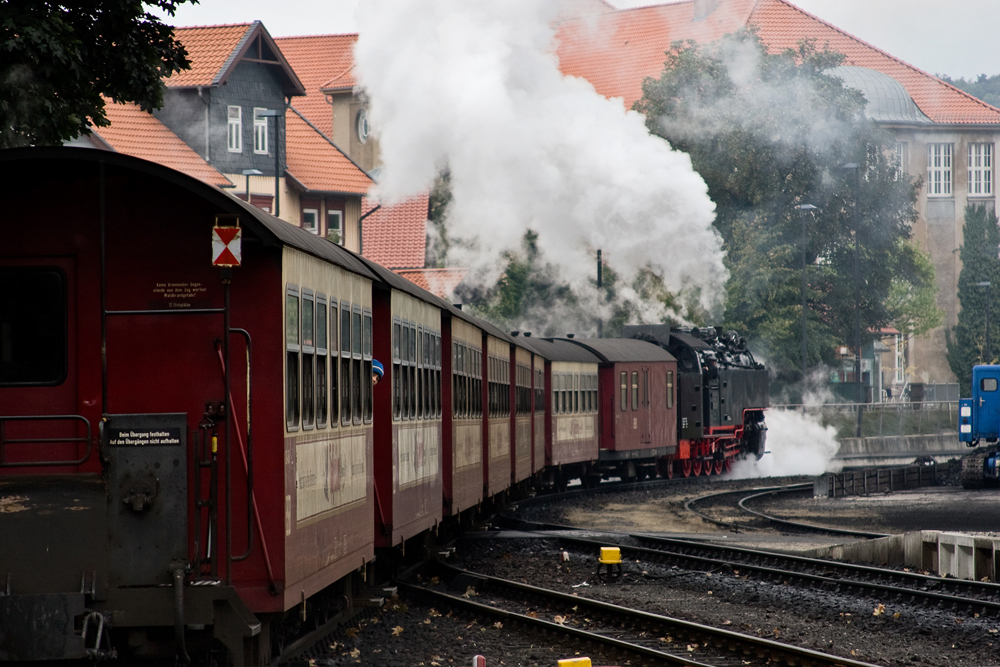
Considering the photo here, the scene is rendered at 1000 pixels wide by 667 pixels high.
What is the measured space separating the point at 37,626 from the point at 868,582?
1104 centimetres

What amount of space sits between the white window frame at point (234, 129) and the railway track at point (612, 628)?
33.0 metres

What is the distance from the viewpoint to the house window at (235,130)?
47250 millimetres

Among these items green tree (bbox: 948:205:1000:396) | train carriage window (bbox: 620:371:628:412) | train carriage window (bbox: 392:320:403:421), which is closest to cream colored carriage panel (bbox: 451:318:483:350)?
train carriage window (bbox: 392:320:403:421)

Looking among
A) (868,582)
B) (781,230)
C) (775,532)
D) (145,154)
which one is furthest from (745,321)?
(868,582)

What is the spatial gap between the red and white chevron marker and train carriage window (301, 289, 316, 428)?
91 centimetres

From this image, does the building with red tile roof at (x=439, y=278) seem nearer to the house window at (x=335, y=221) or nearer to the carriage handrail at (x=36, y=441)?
the house window at (x=335, y=221)

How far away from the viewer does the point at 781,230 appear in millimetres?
59281

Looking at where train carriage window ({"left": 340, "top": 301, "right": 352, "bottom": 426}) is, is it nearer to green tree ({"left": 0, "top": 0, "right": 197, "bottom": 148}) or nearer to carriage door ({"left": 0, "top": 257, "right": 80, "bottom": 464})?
carriage door ({"left": 0, "top": 257, "right": 80, "bottom": 464})

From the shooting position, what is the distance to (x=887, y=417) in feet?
177

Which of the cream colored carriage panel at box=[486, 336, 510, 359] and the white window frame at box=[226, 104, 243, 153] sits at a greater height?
the white window frame at box=[226, 104, 243, 153]

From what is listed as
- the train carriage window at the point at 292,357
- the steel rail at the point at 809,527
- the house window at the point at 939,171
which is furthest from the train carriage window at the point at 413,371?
the house window at the point at 939,171

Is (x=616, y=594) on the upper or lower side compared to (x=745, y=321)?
lower

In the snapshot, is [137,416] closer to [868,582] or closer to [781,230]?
[868,582]

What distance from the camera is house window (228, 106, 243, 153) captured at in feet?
155
